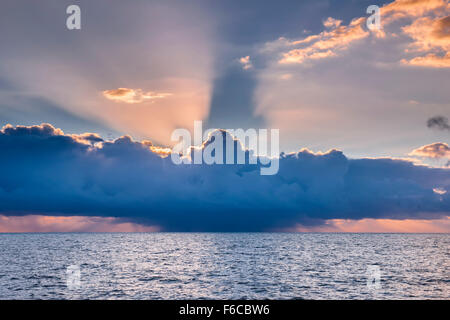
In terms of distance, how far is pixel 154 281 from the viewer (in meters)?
60.3

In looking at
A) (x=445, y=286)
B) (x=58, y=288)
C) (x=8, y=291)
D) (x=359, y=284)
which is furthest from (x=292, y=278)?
(x=8, y=291)

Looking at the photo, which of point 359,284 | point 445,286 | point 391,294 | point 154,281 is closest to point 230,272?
point 154,281

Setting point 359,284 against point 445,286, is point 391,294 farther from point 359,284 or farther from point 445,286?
point 445,286
